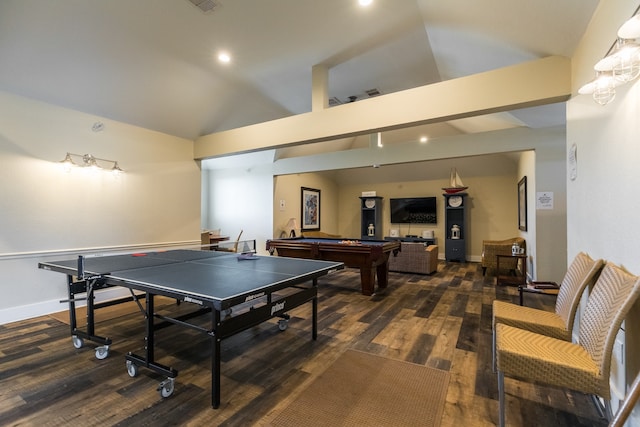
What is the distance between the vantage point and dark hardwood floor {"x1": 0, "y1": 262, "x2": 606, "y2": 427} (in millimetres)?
1819

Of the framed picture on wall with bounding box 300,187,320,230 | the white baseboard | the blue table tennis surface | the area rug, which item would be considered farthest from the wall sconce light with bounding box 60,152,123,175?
the framed picture on wall with bounding box 300,187,320,230

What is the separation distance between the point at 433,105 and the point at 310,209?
19.9 feet

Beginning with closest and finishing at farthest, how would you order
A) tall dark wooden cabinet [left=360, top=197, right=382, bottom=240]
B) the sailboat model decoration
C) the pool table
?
the pool table, the sailboat model decoration, tall dark wooden cabinet [left=360, top=197, right=382, bottom=240]

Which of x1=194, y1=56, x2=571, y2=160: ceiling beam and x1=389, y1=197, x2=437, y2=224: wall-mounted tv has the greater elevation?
x1=194, y1=56, x2=571, y2=160: ceiling beam

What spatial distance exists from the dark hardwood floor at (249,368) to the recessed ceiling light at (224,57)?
127 inches

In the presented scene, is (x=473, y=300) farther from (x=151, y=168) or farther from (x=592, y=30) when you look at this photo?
(x=151, y=168)

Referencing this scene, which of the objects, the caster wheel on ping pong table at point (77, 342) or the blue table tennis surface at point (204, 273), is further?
the caster wheel on ping pong table at point (77, 342)

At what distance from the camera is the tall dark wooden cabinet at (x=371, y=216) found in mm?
9359

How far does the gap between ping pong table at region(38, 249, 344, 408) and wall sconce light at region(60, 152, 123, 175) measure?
4.82 ft

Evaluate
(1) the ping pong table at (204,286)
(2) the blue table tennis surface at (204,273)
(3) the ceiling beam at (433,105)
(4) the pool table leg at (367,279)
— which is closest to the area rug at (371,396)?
(1) the ping pong table at (204,286)

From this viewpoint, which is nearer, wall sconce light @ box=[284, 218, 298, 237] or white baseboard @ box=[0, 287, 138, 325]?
white baseboard @ box=[0, 287, 138, 325]

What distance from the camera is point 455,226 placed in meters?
8.23

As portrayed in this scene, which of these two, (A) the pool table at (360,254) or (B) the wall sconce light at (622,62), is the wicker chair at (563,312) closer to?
(B) the wall sconce light at (622,62)

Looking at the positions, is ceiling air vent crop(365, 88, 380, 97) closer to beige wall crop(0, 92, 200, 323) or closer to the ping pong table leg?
beige wall crop(0, 92, 200, 323)
